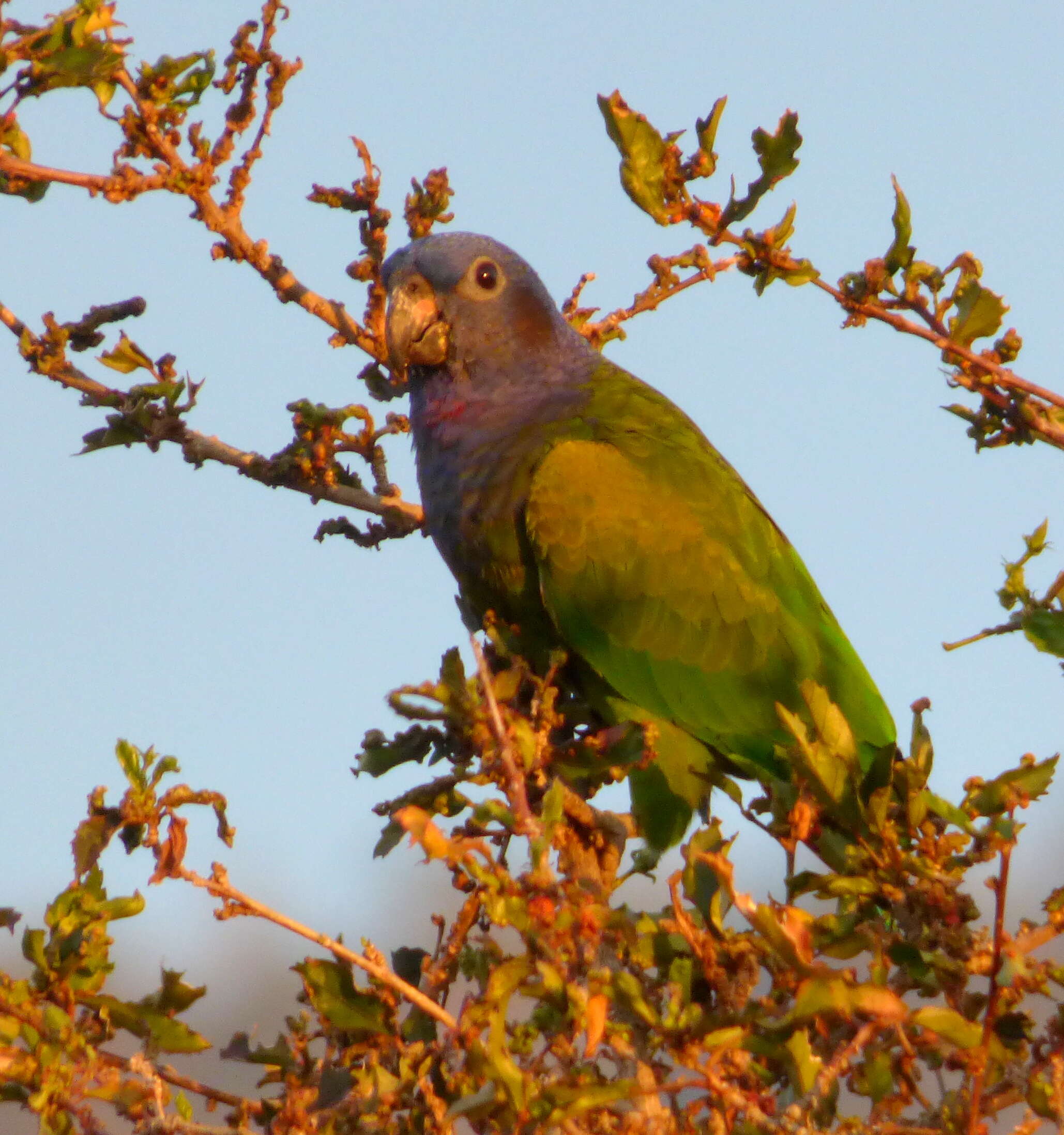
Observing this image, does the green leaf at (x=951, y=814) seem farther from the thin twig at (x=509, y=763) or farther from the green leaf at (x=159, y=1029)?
the green leaf at (x=159, y=1029)

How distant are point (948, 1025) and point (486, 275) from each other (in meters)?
3.24

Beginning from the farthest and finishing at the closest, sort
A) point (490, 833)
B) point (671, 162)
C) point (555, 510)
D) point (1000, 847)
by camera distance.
Answer: point (555, 510) < point (671, 162) < point (490, 833) < point (1000, 847)

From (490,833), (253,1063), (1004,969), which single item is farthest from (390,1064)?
(1004,969)

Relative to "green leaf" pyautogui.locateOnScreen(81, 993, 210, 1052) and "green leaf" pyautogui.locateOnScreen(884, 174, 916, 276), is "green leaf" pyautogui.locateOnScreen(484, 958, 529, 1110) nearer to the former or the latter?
"green leaf" pyautogui.locateOnScreen(81, 993, 210, 1052)

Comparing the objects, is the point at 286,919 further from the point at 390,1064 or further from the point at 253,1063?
the point at 253,1063

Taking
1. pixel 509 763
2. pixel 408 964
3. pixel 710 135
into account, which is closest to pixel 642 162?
pixel 710 135

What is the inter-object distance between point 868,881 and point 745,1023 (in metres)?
0.32

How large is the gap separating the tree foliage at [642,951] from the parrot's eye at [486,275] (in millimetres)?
1527

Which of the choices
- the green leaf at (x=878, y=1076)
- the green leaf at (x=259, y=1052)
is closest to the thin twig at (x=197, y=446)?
the green leaf at (x=259, y=1052)

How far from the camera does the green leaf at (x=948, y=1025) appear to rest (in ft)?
5.49

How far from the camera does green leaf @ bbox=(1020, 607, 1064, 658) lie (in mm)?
2219

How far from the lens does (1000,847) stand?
173 cm

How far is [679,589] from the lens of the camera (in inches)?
163

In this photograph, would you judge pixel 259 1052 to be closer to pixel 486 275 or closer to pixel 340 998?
pixel 340 998
